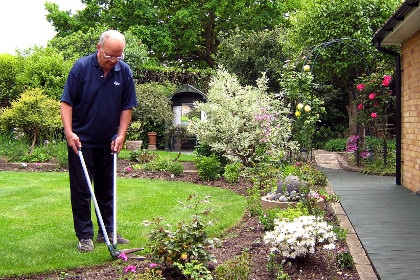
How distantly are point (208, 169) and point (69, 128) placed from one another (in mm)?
5486

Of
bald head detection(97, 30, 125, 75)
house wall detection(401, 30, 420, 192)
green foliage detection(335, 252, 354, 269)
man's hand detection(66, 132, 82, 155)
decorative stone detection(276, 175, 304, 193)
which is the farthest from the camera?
house wall detection(401, 30, 420, 192)

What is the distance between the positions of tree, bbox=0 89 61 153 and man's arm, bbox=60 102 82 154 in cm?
859

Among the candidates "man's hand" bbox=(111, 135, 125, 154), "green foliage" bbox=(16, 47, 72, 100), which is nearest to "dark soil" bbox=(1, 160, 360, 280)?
"man's hand" bbox=(111, 135, 125, 154)

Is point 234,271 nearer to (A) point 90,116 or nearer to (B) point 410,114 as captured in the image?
(A) point 90,116

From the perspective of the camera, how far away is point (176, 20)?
2608 centimetres

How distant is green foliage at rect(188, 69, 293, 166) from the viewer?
32.5 feet

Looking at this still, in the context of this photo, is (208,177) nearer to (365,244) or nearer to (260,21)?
(365,244)

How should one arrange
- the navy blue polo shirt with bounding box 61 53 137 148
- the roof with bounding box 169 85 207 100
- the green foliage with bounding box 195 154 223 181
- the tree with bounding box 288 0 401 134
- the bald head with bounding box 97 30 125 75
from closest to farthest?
the bald head with bounding box 97 30 125 75, the navy blue polo shirt with bounding box 61 53 137 148, the green foliage with bounding box 195 154 223 181, the tree with bounding box 288 0 401 134, the roof with bounding box 169 85 207 100

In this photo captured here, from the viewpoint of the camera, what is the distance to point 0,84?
685 inches

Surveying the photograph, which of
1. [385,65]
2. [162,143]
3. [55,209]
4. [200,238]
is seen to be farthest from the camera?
[162,143]

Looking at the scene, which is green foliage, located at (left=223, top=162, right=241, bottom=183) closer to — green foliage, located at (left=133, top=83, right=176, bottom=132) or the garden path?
the garden path

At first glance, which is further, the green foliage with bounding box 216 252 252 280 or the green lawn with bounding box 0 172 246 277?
the green lawn with bounding box 0 172 246 277

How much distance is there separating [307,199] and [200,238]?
1.71m

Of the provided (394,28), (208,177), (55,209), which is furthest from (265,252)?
(208,177)
